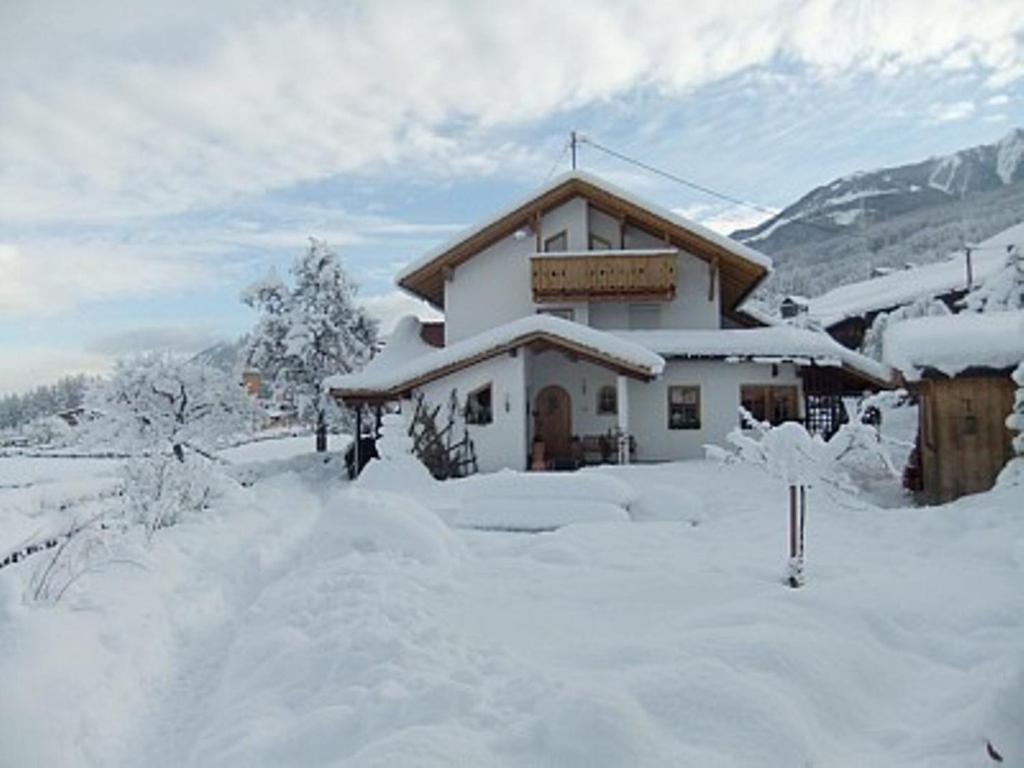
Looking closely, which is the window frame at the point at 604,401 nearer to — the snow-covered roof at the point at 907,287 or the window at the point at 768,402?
the window at the point at 768,402

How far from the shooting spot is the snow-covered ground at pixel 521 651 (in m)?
4.79

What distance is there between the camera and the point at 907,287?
1779 inches

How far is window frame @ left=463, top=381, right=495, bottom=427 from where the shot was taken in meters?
21.1

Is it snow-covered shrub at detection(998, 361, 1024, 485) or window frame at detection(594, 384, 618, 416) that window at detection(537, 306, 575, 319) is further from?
snow-covered shrub at detection(998, 361, 1024, 485)

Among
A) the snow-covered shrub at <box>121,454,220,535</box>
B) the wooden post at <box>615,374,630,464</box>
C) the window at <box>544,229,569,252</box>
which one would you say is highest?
the window at <box>544,229,569,252</box>

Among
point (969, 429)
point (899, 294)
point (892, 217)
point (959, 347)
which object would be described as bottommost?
point (969, 429)

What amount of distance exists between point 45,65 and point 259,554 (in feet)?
21.5

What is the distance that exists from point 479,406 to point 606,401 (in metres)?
3.75

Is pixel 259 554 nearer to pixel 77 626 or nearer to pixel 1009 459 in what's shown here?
pixel 77 626

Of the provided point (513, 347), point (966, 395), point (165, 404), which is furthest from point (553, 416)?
point (165, 404)

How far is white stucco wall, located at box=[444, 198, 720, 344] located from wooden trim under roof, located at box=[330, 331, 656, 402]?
13.4 ft

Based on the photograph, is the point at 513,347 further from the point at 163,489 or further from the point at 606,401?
the point at 163,489

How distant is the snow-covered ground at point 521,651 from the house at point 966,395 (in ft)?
9.90

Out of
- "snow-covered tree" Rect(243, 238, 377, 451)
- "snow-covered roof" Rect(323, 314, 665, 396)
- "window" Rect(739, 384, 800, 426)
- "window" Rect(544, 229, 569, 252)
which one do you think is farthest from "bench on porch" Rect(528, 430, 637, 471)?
"snow-covered tree" Rect(243, 238, 377, 451)
